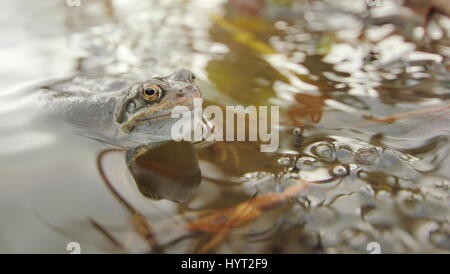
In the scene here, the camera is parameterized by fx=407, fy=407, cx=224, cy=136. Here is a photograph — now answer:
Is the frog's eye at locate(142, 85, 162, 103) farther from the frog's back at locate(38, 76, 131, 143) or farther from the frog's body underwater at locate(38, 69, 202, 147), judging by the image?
the frog's back at locate(38, 76, 131, 143)

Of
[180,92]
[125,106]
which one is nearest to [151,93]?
[180,92]

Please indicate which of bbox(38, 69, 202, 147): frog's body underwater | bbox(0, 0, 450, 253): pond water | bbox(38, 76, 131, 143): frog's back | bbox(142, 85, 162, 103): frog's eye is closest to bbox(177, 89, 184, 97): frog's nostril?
bbox(38, 69, 202, 147): frog's body underwater

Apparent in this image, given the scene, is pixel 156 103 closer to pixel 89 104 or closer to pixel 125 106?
pixel 125 106

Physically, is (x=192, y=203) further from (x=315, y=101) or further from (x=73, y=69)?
(x=73, y=69)

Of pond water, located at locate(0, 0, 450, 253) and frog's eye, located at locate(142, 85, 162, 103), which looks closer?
pond water, located at locate(0, 0, 450, 253)

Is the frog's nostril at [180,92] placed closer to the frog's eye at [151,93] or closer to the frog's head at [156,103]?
the frog's head at [156,103]

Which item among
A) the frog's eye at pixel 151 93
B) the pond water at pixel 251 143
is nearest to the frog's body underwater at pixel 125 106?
the frog's eye at pixel 151 93

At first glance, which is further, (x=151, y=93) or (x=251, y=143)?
(x=151, y=93)
